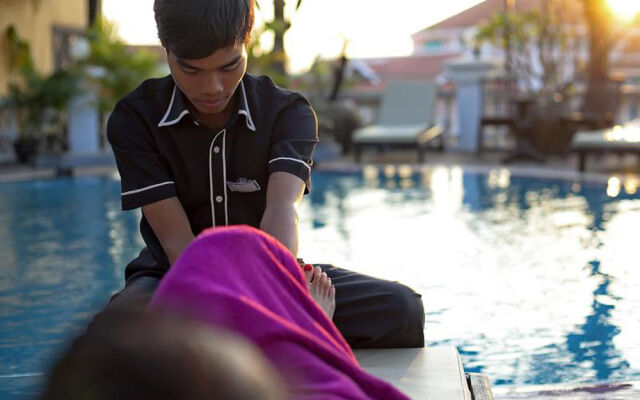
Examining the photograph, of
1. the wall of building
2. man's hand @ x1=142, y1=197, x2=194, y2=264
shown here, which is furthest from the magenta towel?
the wall of building

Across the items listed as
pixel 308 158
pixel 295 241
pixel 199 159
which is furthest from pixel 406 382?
pixel 199 159

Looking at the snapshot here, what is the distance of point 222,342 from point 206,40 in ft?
3.56

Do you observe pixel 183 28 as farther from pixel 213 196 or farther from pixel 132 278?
pixel 132 278

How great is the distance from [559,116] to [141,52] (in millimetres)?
6187

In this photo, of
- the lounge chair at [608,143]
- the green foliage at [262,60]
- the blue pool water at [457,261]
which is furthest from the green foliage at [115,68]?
the lounge chair at [608,143]

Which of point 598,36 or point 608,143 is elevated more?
point 598,36

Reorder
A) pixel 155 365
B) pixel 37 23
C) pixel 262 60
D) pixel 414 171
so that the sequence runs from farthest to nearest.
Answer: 1. pixel 37 23
2. pixel 262 60
3. pixel 414 171
4. pixel 155 365

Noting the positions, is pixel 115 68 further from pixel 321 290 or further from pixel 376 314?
pixel 321 290

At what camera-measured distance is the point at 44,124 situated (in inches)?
505

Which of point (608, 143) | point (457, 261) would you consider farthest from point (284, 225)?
point (608, 143)

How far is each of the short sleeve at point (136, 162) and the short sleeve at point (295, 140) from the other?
0.99 ft

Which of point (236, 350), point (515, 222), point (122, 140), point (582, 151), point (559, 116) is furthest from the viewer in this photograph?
point (559, 116)

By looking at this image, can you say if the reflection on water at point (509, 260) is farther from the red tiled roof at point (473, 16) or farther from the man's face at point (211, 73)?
the red tiled roof at point (473, 16)

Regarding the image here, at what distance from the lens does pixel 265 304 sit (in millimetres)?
1343
